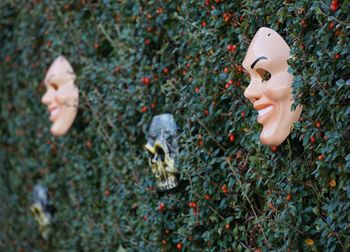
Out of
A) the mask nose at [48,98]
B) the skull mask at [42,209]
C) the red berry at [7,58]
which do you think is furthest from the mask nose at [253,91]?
the red berry at [7,58]

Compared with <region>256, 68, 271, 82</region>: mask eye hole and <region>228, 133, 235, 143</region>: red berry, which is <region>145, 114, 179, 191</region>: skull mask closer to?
<region>228, 133, 235, 143</region>: red berry

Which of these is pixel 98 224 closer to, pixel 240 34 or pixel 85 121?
pixel 85 121

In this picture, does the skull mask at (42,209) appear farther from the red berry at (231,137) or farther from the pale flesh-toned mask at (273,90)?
the pale flesh-toned mask at (273,90)

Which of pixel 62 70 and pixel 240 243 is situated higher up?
pixel 62 70

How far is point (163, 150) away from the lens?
379cm

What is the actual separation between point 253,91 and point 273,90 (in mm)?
108

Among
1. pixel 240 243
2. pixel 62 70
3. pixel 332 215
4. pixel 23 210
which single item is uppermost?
pixel 62 70

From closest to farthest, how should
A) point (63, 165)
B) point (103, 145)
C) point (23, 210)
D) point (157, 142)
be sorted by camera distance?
1. point (157, 142)
2. point (103, 145)
3. point (63, 165)
4. point (23, 210)

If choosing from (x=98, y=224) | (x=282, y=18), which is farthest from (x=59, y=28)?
(x=282, y=18)

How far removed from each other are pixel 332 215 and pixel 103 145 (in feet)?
6.49

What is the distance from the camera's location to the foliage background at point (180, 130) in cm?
282

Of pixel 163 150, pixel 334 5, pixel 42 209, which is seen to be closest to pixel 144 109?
pixel 163 150

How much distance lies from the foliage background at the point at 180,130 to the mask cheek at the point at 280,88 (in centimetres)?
8

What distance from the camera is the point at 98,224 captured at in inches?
177
